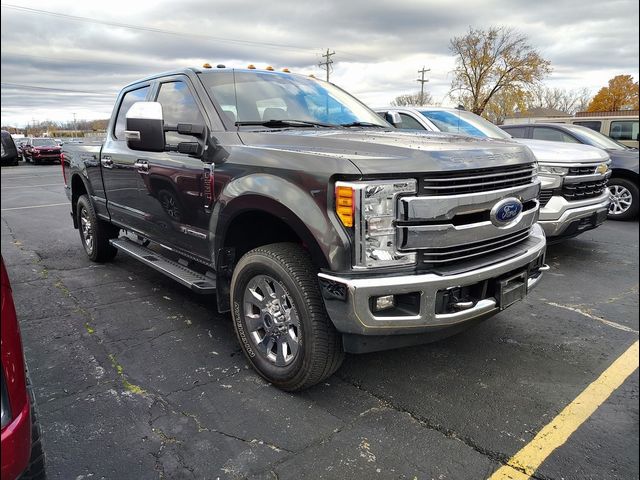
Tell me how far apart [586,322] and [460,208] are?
2.24 meters

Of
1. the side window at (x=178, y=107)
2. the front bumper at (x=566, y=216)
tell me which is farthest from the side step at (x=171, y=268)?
the front bumper at (x=566, y=216)

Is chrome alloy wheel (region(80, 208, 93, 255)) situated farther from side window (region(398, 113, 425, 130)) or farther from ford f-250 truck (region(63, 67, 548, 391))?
side window (region(398, 113, 425, 130))

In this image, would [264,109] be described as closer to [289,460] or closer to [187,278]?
[187,278]

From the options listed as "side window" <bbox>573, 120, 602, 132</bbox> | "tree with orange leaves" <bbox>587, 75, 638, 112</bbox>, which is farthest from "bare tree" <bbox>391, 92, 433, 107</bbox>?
"side window" <bbox>573, 120, 602, 132</bbox>

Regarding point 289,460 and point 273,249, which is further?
point 273,249

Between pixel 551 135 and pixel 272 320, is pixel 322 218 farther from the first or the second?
pixel 551 135

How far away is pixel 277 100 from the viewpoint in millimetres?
3686

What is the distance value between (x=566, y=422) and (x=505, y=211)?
119 centimetres

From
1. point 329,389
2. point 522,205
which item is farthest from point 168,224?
point 522,205

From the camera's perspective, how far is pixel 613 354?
3.39m

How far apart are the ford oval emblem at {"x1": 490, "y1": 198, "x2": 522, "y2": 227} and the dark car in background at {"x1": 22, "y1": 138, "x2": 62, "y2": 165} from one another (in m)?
32.6

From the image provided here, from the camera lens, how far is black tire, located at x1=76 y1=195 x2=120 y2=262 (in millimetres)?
5652

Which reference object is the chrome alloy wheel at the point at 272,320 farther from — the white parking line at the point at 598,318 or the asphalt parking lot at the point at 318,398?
the white parking line at the point at 598,318

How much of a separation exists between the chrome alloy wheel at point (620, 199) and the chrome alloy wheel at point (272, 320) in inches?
306
